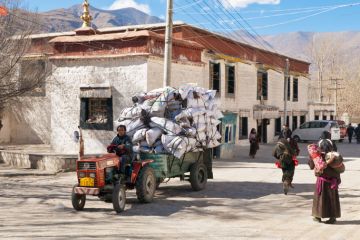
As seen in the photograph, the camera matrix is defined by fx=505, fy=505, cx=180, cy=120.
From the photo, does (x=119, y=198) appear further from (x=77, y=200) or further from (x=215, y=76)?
(x=215, y=76)

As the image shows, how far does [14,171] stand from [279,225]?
39.1 feet

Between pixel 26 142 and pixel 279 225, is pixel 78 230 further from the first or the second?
pixel 26 142

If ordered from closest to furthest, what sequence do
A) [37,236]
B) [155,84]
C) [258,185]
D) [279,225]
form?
[37,236]
[279,225]
[258,185]
[155,84]

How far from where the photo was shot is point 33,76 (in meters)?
22.5

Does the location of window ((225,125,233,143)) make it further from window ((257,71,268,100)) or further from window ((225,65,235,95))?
window ((257,71,268,100))

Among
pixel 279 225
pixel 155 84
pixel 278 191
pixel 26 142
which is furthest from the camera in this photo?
pixel 26 142

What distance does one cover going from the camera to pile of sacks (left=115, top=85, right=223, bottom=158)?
41.1 feet

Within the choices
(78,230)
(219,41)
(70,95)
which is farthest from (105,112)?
(78,230)

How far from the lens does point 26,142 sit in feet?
99.3

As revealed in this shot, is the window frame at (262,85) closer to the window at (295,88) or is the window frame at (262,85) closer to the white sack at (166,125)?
the window at (295,88)

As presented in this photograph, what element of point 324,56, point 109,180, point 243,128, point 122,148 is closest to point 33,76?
point 122,148

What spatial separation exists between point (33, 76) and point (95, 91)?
3233mm

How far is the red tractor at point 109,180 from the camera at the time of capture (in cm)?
1023

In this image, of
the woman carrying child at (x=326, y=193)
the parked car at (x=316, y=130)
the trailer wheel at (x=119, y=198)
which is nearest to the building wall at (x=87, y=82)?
the trailer wheel at (x=119, y=198)
